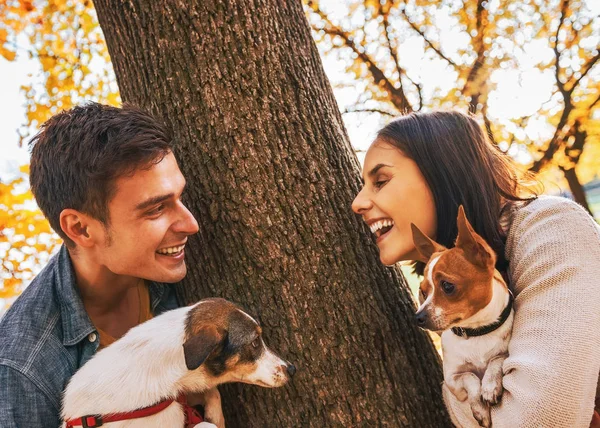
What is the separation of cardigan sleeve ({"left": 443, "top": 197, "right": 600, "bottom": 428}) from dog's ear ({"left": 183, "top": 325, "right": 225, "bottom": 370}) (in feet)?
3.47

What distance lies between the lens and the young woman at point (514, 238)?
1988mm

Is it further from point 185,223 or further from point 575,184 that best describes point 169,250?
point 575,184

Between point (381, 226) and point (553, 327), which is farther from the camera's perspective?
point (381, 226)

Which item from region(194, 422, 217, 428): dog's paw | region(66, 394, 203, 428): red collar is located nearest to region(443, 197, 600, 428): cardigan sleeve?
region(194, 422, 217, 428): dog's paw

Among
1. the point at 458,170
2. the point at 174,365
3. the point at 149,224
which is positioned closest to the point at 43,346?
the point at 174,365

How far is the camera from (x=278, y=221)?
2523 mm

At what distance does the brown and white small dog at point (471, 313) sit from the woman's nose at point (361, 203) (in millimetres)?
321

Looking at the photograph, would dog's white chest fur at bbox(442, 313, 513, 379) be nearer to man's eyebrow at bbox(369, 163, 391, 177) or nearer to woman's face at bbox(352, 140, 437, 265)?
woman's face at bbox(352, 140, 437, 265)

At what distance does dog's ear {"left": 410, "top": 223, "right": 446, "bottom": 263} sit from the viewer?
2264 millimetres

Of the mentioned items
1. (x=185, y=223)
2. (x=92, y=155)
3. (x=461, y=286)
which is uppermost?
(x=92, y=155)

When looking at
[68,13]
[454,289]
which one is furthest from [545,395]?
[68,13]

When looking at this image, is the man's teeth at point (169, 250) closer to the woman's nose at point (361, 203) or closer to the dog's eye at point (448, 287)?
the woman's nose at point (361, 203)

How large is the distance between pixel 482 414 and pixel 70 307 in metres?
1.97

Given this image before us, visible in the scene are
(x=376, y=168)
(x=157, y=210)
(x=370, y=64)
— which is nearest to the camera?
(x=157, y=210)
